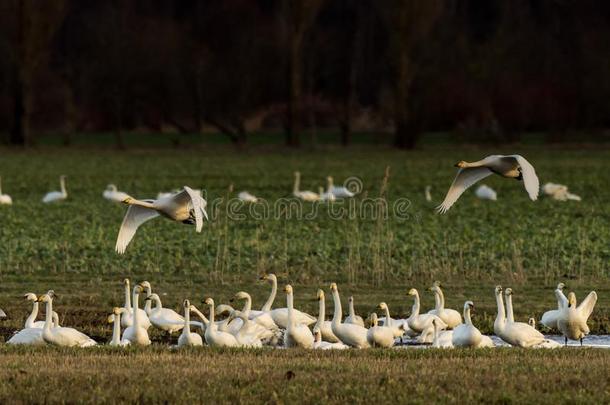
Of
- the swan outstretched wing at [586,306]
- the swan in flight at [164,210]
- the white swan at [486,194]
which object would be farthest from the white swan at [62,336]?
the white swan at [486,194]

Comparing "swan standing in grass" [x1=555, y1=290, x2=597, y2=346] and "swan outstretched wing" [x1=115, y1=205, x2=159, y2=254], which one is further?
Result: "swan outstretched wing" [x1=115, y1=205, x2=159, y2=254]

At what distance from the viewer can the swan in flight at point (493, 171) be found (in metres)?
15.1

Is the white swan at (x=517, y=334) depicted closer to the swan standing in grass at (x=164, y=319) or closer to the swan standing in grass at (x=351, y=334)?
the swan standing in grass at (x=351, y=334)

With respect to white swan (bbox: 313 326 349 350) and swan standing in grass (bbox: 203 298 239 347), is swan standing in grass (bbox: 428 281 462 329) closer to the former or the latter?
white swan (bbox: 313 326 349 350)

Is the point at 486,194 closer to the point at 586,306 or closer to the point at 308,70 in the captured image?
the point at 586,306

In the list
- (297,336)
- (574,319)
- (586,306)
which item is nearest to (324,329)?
(297,336)

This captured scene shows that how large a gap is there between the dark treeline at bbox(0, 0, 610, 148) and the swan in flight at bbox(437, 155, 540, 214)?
45145 mm

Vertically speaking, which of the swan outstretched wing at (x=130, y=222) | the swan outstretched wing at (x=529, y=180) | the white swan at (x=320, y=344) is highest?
the swan outstretched wing at (x=529, y=180)

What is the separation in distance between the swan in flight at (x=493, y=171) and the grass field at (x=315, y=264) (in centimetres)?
165

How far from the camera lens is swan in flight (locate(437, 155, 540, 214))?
49.4 ft

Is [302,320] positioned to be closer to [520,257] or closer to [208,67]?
[520,257]

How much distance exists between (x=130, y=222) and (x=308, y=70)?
6186cm

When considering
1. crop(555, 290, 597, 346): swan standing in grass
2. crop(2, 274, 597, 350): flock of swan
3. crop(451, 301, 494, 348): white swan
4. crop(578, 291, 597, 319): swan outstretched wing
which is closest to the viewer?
crop(451, 301, 494, 348): white swan

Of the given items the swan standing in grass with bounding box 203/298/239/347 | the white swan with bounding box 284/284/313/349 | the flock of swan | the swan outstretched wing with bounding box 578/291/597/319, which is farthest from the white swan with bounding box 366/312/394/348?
the swan outstretched wing with bounding box 578/291/597/319
